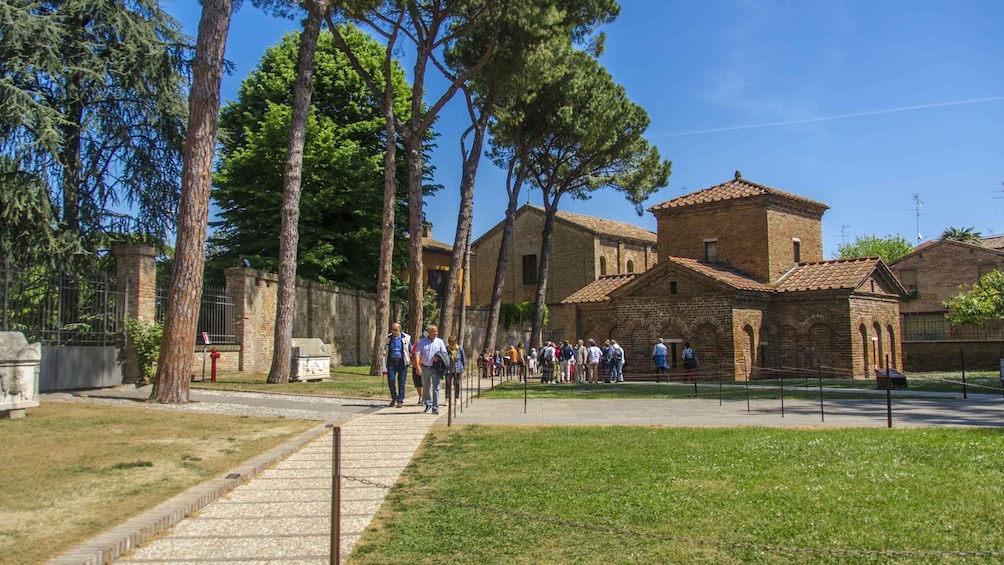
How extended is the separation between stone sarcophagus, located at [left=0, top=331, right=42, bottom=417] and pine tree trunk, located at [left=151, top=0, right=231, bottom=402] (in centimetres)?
281

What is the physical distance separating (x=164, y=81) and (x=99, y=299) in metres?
7.21

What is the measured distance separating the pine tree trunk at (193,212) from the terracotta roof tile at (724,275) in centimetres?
1857

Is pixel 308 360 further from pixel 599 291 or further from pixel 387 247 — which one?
pixel 599 291

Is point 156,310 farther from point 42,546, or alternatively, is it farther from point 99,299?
point 42,546

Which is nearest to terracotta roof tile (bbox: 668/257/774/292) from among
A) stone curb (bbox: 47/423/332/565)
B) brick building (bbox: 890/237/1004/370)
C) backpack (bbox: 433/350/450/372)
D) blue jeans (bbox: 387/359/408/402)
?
brick building (bbox: 890/237/1004/370)

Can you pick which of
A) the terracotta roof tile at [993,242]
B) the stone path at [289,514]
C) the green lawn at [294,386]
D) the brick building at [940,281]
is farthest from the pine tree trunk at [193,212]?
the terracotta roof tile at [993,242]

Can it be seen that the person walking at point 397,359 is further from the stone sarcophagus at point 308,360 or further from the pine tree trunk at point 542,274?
the pine tree trunk at point 542,274

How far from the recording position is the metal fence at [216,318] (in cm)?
1928

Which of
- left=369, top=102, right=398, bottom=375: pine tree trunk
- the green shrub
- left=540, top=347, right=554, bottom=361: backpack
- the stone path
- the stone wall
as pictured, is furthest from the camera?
left=540, top=347, right=554, bottom=361: backpack

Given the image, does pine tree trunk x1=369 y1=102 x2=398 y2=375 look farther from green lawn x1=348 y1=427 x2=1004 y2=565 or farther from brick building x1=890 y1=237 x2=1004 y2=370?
brick building x1=890 y1=237 x2=1004 y2=370

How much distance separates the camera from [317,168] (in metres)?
28.3

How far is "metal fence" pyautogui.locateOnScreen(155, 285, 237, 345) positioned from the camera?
19.3 meters

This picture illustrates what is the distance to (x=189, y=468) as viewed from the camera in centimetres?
770

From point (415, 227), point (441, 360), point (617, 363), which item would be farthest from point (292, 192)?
point (617, 363)
